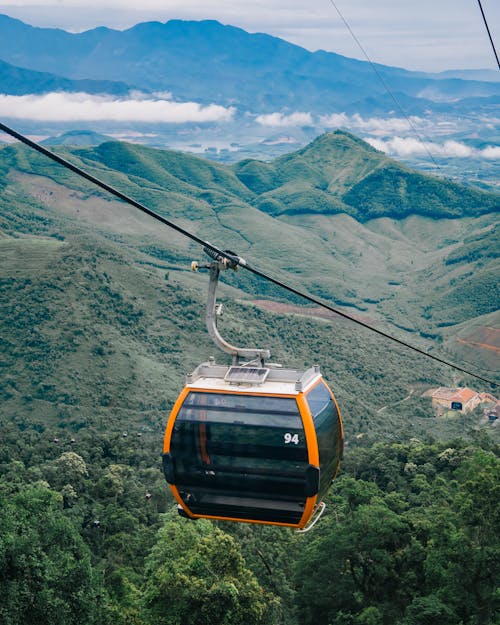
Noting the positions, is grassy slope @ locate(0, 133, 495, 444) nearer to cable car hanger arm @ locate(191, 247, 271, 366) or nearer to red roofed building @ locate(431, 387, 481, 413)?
red roofed building @ locate(431, 387, 481, 413)

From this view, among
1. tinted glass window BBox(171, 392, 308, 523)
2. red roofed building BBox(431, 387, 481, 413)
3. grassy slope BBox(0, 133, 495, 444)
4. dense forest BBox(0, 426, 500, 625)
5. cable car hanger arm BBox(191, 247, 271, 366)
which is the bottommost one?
red roofed building BBox(431, 387, 481, 413)

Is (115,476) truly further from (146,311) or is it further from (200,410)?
(146,311)

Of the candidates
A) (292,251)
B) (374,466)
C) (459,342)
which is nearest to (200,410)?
(374,466)

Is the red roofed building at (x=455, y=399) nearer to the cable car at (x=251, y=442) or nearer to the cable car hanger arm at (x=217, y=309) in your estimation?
the cable car hanger arm at (x=217, y=309)

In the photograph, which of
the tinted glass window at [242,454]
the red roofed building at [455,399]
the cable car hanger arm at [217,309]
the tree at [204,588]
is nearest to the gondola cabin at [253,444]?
the tinted glass window at [242,454]

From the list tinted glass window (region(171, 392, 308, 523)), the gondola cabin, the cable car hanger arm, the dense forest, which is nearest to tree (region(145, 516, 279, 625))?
the dense forest

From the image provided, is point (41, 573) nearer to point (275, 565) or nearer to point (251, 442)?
point (275, 565)

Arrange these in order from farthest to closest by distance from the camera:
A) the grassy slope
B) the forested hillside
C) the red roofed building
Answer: the red roofed building → the grassy slope → the forested hillside
